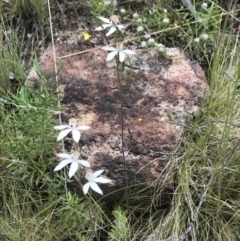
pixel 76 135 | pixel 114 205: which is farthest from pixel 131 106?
pixel 76 135

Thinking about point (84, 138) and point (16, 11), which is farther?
point (16, 11)

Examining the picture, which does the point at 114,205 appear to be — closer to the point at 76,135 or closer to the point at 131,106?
the point at 131,106

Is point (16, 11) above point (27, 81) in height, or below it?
above

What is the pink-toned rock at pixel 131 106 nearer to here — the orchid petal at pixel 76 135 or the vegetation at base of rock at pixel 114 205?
the vegetation at base of rock at pixel 114 205

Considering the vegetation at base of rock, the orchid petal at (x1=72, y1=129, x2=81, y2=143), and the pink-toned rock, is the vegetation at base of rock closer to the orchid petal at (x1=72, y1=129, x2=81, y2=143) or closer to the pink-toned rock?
the pink-toned rock

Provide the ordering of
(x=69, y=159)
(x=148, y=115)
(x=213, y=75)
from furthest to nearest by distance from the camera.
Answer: (x=213, y=75) < (x=148, y=115) < (x=69, y=159)

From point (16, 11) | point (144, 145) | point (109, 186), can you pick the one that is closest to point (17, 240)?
point (109, 186)

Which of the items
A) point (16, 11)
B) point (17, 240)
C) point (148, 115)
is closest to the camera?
point (17, 240)

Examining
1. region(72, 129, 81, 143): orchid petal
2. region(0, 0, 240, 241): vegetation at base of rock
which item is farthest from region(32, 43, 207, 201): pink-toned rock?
region(72, 129, 81, 143): orchid petal

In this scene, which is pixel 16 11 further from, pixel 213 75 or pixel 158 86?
pixel 213 75
